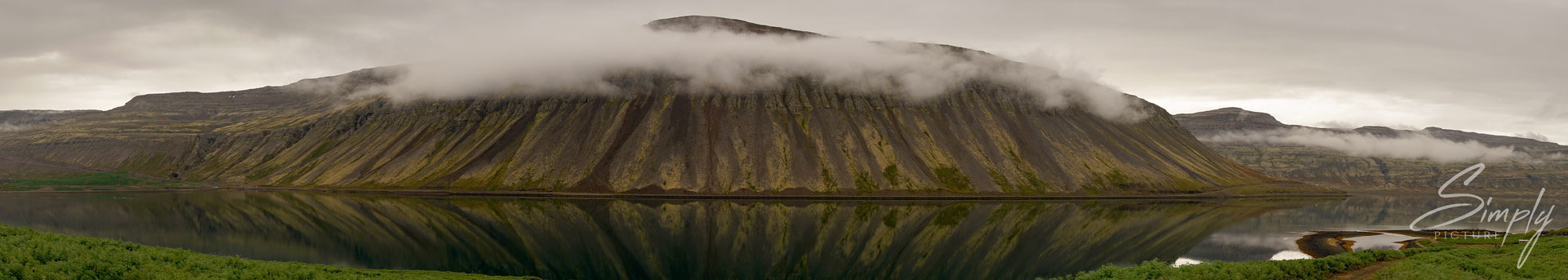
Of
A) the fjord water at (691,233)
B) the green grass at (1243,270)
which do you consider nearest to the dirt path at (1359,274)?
the green grass at (1243,270)

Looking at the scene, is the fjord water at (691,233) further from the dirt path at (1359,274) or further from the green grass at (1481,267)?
the green grass at (1481,267)

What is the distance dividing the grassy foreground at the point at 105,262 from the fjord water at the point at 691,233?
88.6 feet

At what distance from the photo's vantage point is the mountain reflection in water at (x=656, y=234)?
224 ft

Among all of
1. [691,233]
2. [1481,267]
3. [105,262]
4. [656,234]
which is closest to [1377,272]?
[1481,267]

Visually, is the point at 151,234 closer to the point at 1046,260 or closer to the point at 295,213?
the point at 295,213

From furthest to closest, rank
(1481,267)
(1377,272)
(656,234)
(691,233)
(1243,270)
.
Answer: (691,233) → (656,234) → (1377,272) → (1243,270) → (1481,267)

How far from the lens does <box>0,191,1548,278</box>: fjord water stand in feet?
226

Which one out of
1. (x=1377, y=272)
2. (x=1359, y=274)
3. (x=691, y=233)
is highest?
(x=1377, y=272)

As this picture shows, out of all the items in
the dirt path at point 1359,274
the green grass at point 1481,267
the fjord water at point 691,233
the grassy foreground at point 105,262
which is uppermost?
the grassy foreground at point 105,262

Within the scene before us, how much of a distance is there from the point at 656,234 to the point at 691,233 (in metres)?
4.60

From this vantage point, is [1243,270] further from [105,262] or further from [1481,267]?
[105,262]

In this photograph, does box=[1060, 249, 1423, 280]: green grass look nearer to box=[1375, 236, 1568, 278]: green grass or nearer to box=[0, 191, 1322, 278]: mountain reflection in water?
box=[1375, 236, 1568, 278]: green grass

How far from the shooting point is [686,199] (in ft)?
609

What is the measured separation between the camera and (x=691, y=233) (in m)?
96.2
